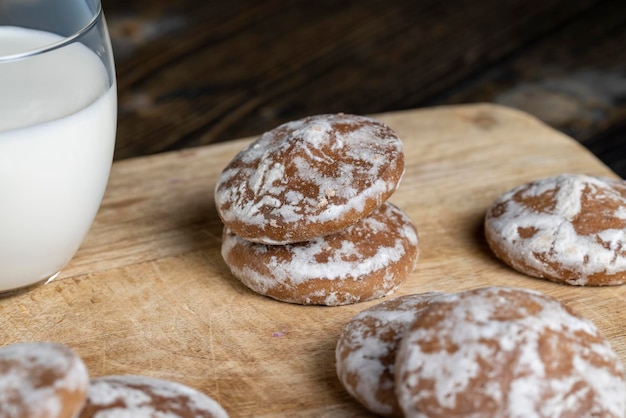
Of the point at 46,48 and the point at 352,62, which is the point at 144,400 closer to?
the point at 46,48

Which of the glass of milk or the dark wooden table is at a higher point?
the glass of milk

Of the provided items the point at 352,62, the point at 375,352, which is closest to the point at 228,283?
the point at 375,352

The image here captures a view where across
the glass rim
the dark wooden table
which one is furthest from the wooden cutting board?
the dark wooden table

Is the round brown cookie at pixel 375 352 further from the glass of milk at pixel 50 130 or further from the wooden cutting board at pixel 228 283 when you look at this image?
the glass of milk at pixel 50 130

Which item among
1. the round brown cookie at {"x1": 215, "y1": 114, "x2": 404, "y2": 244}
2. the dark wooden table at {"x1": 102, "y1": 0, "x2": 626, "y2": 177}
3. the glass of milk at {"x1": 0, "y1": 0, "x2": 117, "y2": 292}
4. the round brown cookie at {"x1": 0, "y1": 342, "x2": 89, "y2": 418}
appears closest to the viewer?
the round brown cookie at {"x1": 0, "y1": 342, "x2": 89, "y2": 418}

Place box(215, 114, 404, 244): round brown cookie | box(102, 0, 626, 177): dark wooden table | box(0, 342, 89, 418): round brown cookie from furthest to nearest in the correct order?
box(102, 0, 626, 177): dark wooden table < box(215, 114, 404, 244): round brown cookie < box(0, 342, 89, 418): round brown cookie

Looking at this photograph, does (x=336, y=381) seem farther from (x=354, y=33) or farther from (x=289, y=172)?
(x=354, y=33)

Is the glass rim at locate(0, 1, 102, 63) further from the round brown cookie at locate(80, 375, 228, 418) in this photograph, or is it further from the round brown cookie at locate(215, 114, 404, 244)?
the round brown cookie at locate(80, 375, 228, 418)

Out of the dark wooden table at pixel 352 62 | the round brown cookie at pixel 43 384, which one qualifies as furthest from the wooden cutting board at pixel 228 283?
the dark wooden table at pixel 352 62
